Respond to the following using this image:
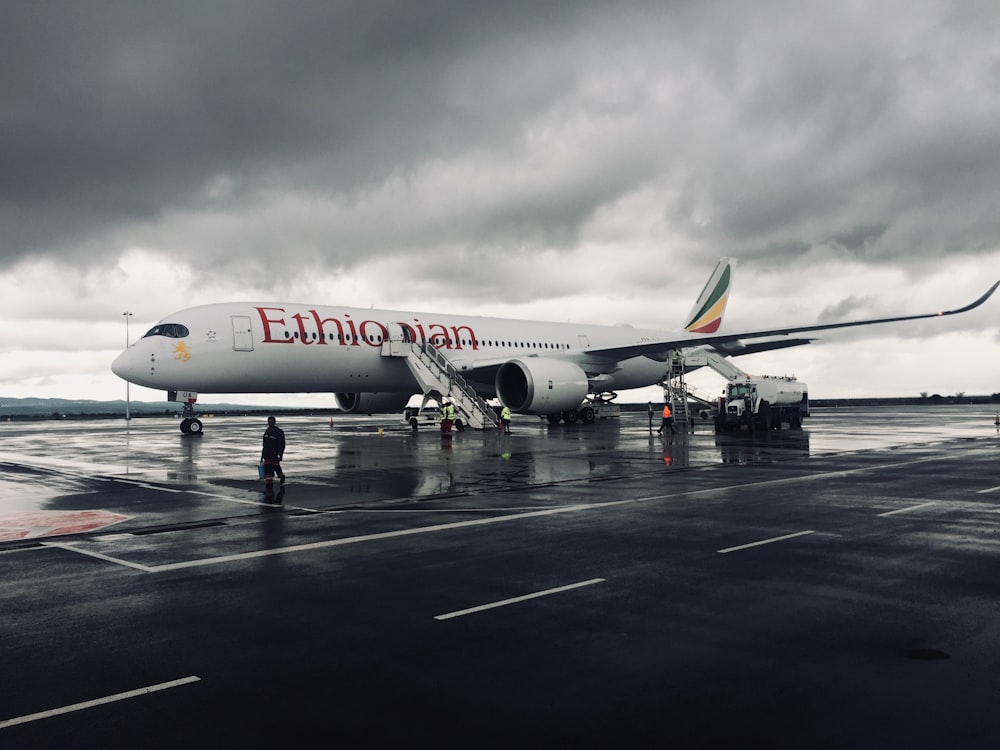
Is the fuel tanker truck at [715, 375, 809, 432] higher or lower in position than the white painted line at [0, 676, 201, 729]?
higher

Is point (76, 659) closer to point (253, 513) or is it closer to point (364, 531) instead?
point (364, 531)

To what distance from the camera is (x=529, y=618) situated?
20.9 ft

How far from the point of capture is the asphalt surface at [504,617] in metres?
4.41

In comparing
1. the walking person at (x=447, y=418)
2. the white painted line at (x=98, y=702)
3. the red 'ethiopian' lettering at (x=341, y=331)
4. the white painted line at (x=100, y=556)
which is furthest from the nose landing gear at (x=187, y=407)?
the white painted line at (x=98, y=702)

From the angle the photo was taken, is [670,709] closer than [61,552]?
Yes

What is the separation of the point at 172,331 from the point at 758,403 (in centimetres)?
2427

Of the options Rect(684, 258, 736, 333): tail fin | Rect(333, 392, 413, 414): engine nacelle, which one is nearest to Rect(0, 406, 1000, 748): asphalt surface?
Rect(333, 392, 413, 414): engine nacelle

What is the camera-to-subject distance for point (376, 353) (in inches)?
1324

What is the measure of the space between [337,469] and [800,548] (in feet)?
40.2

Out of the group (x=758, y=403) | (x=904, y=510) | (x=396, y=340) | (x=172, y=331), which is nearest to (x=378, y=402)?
(x=396, y=340)

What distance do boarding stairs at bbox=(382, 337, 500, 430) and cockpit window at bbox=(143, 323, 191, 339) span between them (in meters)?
8.26

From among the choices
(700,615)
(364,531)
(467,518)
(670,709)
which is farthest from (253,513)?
(670,709)

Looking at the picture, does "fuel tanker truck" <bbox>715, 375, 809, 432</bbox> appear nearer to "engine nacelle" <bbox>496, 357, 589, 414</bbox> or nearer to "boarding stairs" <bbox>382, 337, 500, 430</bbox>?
"engine nacelle" <bbox>496, 357, 589, 414</bbox>

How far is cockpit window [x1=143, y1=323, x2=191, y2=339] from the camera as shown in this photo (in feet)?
93.6
